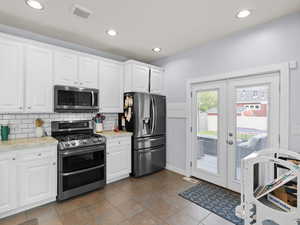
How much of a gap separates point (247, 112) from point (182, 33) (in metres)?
1.79

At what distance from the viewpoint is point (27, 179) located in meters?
2.16

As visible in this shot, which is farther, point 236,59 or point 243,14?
point 236,59

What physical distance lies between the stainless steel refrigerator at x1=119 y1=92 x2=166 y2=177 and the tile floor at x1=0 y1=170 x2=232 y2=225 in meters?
0.63

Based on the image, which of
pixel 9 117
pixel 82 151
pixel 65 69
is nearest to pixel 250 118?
pixel 82 151

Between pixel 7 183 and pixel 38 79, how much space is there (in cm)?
155

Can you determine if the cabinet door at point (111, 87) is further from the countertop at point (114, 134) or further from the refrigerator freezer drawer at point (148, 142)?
the refrigerator freezer drawer at point (148, 142)

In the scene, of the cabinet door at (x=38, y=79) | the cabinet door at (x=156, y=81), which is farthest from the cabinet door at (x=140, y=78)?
the cabinet door at (x=38, y=79)

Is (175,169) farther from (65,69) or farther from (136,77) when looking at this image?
(65,69)

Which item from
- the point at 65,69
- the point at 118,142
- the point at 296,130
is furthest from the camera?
the point at 118,142

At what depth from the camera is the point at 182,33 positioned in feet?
9.02

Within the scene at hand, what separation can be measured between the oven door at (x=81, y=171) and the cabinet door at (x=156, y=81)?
1.87 metres

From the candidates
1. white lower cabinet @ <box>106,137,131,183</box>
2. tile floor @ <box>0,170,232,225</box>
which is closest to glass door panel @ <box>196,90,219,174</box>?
tile floor @ <box>0,170,232,225</box>

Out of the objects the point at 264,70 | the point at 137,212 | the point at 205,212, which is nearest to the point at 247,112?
the point at 264,70

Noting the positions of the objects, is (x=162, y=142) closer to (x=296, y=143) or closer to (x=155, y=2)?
(x=296, y=143)
